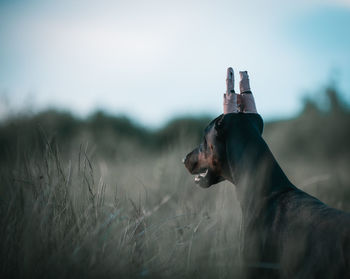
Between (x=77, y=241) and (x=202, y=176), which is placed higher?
(x=202, y=176)

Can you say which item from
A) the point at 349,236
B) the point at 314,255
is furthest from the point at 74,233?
the point at 349,236

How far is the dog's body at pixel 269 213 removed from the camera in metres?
2.55

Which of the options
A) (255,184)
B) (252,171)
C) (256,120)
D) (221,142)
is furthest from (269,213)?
(256,120)

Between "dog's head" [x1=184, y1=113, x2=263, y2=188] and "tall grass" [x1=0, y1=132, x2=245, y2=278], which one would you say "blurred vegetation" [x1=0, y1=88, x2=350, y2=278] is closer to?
"tall grass" [x1=0, y1=132, x2=245, y2=278]

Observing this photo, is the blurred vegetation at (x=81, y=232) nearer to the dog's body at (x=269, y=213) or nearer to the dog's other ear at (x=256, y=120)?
the dog's body at (x=269, y=213)

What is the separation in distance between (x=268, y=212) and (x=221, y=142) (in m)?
0.87

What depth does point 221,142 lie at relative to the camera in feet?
11.7

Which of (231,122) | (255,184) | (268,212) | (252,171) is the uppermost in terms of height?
(231,122)

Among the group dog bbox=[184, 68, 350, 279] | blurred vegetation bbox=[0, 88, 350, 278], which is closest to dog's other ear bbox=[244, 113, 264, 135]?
dog bbox=[184, 68, 350, 279]

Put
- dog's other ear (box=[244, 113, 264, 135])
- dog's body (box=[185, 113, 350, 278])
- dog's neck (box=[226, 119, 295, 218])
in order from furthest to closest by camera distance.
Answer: dog's other ear (box=[244, 113, 264, 135])
dog's neck (box=[226, 119, 295, 218])
dog's body (box=[185, 113, 350, 278])

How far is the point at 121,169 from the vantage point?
9.38 metres

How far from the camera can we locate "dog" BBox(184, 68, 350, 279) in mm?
2553

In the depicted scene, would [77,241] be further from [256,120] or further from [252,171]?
[256,120]

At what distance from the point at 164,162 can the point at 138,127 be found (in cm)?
1907
